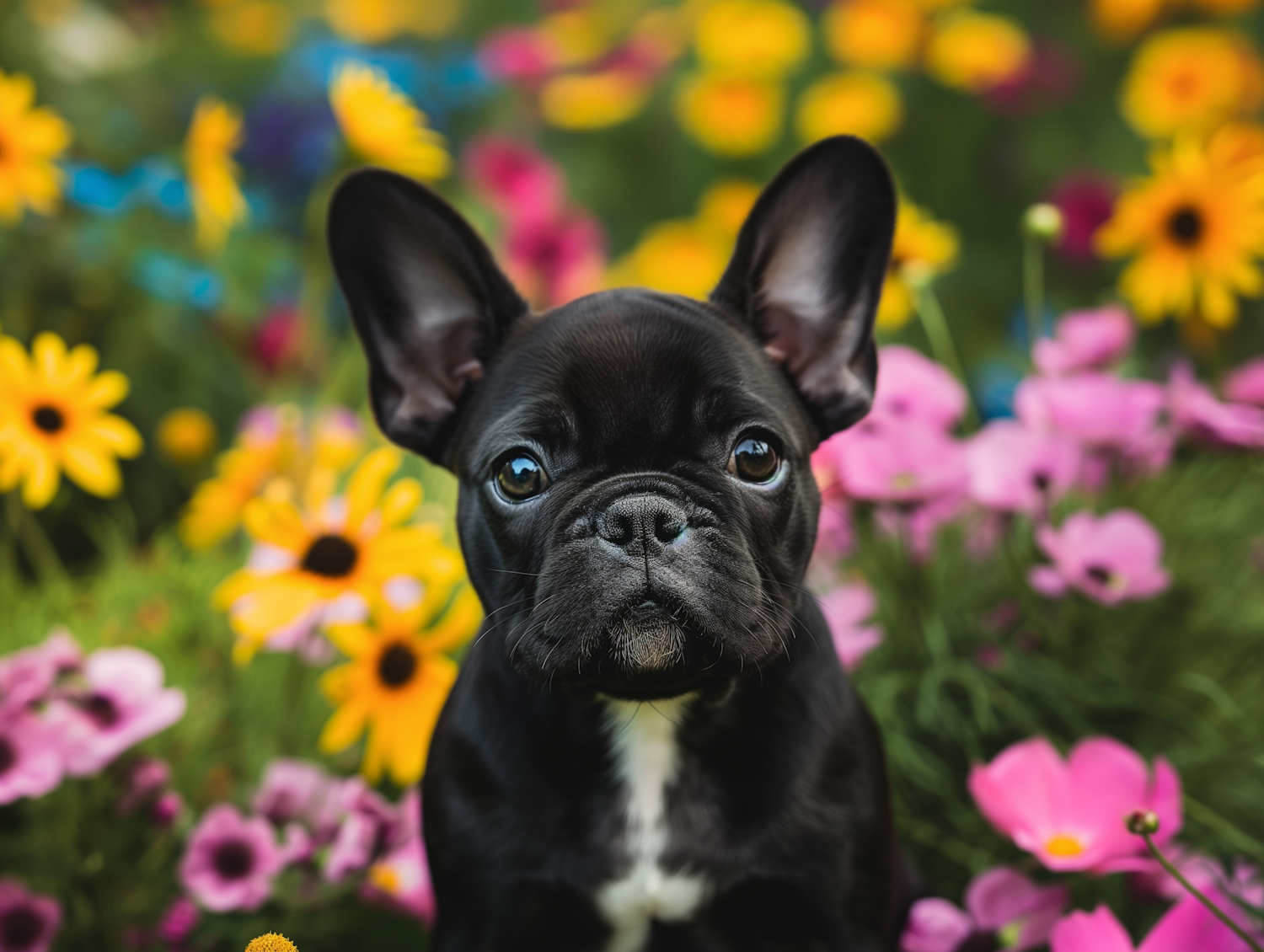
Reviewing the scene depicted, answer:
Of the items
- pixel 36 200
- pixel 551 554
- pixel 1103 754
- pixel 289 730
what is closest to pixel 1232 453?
pixel 1103 754

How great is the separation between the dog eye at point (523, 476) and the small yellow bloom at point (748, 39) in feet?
11.6

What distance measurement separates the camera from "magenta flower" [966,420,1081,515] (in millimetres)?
1979

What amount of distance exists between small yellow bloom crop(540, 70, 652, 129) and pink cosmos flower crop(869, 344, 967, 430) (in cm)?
278

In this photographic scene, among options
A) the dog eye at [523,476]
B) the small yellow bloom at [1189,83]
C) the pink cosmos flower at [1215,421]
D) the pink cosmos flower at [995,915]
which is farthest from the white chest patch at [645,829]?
the small yellow bloom at [1189,83]

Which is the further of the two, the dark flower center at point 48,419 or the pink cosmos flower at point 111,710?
the dark flower center at point 48,419

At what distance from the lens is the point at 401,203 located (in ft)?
4.94

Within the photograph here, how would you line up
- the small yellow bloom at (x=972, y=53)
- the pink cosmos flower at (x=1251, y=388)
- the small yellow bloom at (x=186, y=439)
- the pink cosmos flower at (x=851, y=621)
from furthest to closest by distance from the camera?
the small yellow bloom at (x=972, y=53), the small yellow bloom at (x=186, y=439), the pink cosmos flower at (x=1251, y=388), the pink cosmos flower at (x=851, y=621)

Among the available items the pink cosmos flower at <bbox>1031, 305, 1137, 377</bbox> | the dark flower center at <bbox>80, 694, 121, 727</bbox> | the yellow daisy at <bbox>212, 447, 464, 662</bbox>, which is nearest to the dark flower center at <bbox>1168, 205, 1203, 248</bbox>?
the pink cosmos flower at <bbox>1031, 305, 1137, 377</bbox>

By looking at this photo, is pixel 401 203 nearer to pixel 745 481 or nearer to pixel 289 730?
pixel 745 481

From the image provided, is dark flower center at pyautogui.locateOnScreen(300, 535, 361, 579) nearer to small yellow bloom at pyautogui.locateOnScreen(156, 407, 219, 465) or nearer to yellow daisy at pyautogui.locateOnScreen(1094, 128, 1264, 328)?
small yellow bloom at pyautogui.locateOnScreen(156, 407, 219, 465)

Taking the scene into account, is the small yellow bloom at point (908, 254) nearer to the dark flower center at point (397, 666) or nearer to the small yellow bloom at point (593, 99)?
the dark flower center at point (397, 666)

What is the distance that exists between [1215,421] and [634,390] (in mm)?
1178

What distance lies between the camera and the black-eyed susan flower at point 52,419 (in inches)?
70.7

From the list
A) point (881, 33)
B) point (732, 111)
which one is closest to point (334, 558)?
point (732, 111)
